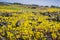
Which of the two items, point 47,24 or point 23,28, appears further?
point 47,24

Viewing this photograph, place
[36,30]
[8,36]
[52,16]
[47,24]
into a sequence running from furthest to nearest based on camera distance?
[52,16]
[47,24]
[36,30]
[8,36]

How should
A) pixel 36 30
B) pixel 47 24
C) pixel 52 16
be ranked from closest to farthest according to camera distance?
1. pixel 36 30
2. pixel 47 24
3. pixel 52 16

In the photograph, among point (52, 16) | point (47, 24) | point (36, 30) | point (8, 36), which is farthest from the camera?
point (52, 16)

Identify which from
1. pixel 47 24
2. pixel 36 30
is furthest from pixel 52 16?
pixel 36 30

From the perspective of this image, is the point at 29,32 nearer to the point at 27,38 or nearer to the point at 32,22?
the point at 27,38

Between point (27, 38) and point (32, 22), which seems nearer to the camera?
point (27, 38)

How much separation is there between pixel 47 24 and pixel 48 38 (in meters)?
2.72

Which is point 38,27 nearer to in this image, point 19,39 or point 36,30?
point 36,30

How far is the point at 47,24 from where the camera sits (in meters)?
25.4

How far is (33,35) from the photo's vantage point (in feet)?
74.7

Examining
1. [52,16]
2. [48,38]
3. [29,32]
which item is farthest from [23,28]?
[52,16]

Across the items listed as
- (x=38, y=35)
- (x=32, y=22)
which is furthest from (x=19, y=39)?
(x=32, y=22)

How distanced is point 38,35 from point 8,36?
113 inches

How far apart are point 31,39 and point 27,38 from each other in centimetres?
50
